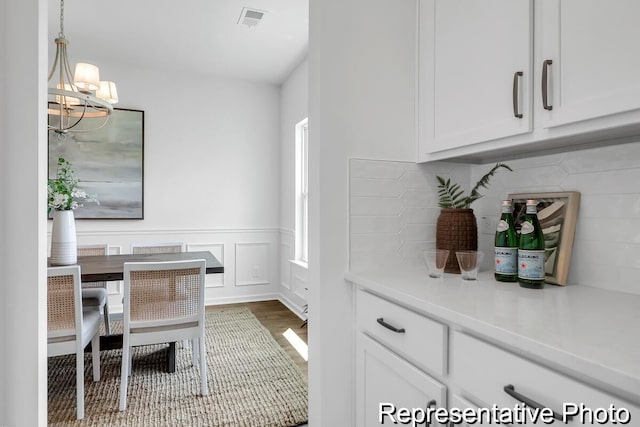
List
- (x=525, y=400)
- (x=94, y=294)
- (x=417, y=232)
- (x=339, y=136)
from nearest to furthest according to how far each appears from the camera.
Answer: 1. (x=525, y=400)
2. (x=339, y=136)
3. (x=417, y=232)
4. (x=94, y=294)

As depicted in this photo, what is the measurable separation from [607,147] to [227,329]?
3.23 meters

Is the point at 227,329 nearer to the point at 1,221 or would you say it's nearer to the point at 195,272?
the point at 195,272

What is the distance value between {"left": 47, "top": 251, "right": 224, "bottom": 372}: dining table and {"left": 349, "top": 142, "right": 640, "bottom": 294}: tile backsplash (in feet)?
4.50

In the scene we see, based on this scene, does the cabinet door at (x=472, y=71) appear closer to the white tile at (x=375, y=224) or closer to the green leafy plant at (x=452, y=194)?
the green leafy plant at (x=452, y=194)

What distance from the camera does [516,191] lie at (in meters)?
1.47

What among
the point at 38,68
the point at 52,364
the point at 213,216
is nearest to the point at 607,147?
the point at 38,68

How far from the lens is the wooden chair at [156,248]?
316cm

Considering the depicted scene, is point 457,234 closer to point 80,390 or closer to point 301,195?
point 80,390

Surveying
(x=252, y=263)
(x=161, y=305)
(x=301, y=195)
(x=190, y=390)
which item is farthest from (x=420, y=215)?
(x=252, y=263)

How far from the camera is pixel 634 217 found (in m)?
1.08

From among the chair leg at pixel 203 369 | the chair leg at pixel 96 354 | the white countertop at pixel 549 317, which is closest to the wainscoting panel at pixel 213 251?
the chair leg at pixel 96 354

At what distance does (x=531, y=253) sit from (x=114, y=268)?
94.9 inches

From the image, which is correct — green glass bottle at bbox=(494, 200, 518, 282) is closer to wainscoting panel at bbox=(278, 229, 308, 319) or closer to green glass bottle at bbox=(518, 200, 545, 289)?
green glass bottle at bbox=(518, 200, 545, 289)

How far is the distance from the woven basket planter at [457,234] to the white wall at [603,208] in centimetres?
28
